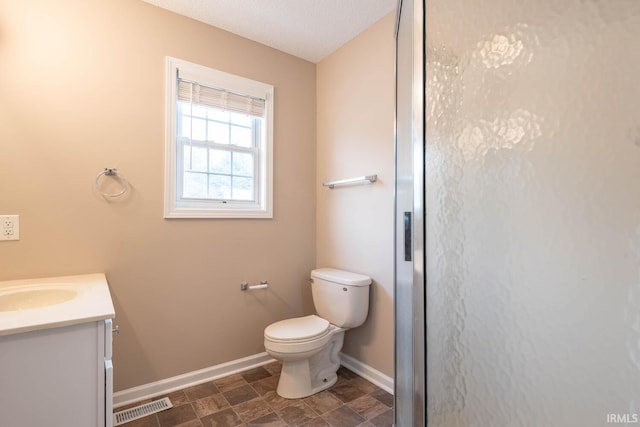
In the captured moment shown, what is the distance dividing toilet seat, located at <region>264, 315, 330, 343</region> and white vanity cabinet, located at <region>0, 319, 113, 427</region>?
889 mm

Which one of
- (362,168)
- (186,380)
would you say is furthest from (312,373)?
(362,168)

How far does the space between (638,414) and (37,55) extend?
2.45 metres

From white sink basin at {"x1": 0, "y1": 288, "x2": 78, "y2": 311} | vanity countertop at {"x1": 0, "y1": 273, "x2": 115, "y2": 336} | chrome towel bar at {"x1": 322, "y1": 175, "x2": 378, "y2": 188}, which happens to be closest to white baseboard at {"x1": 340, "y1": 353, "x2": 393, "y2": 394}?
chrome towel bar at {"x1": 322, "y1": 175, "x2": 378, "y2": 188}

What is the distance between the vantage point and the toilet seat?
1748 mm

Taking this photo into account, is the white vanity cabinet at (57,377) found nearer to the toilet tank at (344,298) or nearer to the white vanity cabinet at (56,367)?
the white vanity cabinet at (56,367)

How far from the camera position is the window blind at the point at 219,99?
199 cm

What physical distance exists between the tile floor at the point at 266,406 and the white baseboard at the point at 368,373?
34 millimetres

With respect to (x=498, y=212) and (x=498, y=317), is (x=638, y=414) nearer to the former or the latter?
(x=498, y=317)

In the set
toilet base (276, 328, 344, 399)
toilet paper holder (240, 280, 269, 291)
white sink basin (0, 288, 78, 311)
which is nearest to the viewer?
white sink basin (0, 288, 78, 311)

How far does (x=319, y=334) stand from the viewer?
1.82 metres

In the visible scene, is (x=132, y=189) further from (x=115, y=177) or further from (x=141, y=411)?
(x=141, y=411)

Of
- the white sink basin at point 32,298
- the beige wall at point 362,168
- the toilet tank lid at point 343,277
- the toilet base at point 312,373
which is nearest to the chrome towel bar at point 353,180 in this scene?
the beige wall at point 362,168

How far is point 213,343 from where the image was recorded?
6.78ft

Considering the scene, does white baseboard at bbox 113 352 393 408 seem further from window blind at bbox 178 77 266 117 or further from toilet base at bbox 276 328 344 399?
window blind at bbox 178 77 266 117
